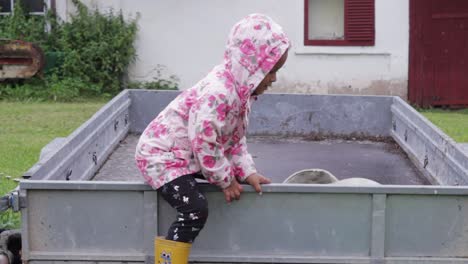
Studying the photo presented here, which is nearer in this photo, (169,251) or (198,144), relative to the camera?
(169,251)

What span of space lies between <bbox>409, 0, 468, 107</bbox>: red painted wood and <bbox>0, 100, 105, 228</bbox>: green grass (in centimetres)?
465

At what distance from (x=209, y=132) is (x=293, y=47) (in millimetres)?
10148

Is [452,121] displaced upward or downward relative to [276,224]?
downward

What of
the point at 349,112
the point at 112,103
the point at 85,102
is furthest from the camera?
the point at 85,102

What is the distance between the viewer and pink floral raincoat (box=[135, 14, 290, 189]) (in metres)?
3.59

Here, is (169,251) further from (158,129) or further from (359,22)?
(359,22)

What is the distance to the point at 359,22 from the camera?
13484 millimetres

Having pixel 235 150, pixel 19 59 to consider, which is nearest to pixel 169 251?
pixel 235 150

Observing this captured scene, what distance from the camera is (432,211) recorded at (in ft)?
11.5

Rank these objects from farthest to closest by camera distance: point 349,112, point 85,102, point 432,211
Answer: point 85,102
point 349,112
point 432,211

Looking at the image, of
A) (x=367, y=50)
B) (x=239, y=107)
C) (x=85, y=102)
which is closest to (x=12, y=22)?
(x=85, y=102)

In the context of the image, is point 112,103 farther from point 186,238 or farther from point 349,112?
point 186,238

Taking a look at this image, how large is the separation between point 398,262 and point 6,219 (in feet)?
9.18

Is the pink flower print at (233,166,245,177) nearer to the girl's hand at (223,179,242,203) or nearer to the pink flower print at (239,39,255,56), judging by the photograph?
the girl's hand at (223,179,242,203)
